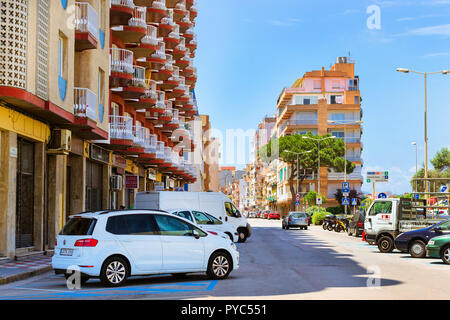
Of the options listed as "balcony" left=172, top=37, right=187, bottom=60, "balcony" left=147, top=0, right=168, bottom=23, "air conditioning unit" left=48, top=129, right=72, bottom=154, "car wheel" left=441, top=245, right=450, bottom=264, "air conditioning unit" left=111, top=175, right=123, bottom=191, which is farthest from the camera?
"balcony" left=172, top=37, right=187, bottom=60

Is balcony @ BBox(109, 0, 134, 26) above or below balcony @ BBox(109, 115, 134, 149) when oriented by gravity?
above

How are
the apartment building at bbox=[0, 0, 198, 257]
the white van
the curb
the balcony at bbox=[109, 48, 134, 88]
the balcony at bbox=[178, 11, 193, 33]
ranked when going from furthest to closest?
the balcony at bbox=[178, 11, 193, 33]
the balcony at bbox=[109, 48, 134, 88]
the white van
the apartment building at bbox=[0, 0, 198, 257]
the curb

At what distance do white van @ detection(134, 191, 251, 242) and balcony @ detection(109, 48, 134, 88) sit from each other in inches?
259

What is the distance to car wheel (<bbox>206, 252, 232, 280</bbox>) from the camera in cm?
1514

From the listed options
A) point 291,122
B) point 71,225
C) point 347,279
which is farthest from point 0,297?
point 291,122

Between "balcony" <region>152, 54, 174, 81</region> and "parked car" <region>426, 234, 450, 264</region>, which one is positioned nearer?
"parked car" <region>426, 234, 450, 264</region>

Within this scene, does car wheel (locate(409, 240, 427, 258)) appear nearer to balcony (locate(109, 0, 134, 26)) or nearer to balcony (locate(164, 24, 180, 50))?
balcony (locate(109, 0, 134, 26))

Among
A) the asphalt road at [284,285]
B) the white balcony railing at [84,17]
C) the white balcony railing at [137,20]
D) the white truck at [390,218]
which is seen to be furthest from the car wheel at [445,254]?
the white balcony railing at [137,20]

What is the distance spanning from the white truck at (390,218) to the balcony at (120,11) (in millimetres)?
16198

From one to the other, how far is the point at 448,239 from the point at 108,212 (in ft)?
36.8

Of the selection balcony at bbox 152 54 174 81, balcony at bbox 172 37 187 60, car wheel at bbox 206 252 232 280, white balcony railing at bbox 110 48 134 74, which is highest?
balcony at bbox 172 37 187 60

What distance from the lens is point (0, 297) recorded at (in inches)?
485

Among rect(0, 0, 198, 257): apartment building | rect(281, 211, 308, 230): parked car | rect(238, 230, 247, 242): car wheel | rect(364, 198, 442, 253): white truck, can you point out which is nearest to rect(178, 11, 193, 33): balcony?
rect(0, 0, 198, 257): apartment building

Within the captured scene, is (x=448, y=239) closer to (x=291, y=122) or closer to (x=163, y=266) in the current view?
(x=163, y=266)
